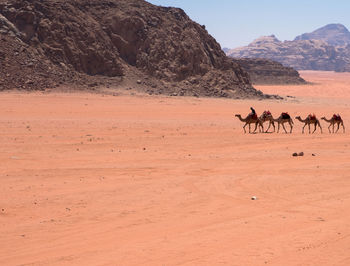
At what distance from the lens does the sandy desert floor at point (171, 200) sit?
634 centimetres

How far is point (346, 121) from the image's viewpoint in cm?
3083

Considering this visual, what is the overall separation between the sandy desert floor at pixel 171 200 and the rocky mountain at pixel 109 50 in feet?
95.4

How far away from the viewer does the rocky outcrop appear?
9862 centimetres

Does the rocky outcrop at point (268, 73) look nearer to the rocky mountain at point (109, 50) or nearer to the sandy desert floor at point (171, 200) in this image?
the rocky mountain at point (109, 50)

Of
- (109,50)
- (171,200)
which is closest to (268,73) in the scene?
(109,50)

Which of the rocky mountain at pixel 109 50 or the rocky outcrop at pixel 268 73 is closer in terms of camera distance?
the rocky mountain at pixel 109 50

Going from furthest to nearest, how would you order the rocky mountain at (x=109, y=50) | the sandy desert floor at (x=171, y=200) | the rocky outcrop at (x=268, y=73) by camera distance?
the rocky outcrop at (x=268, y=73) → the rocky mountain at (x=109, y=50) → the sandy desert floor at (x=171, y=200)

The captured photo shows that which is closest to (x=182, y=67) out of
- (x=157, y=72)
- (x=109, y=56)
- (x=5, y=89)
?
(x=157, y=72)

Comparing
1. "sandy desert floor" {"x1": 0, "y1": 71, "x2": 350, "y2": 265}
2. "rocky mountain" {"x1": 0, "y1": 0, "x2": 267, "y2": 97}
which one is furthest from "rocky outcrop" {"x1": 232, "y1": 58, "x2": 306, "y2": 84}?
"sandy desert floor" {"x1": 0, "y1": 71, "x2": 350, "y2": 265}

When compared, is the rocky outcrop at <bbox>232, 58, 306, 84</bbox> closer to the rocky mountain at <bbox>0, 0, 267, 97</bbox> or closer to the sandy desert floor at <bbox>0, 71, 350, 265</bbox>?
the rocky mountain at <bbox>0, 0, 267, 97</bbox>

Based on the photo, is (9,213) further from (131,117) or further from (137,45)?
(137,45)

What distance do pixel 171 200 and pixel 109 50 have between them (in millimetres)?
45232

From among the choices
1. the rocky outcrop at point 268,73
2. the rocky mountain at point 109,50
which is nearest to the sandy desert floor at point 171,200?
the rocky mountain at point 109,50

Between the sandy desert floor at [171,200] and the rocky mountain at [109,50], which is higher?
the rocky mountain at [109,50]
